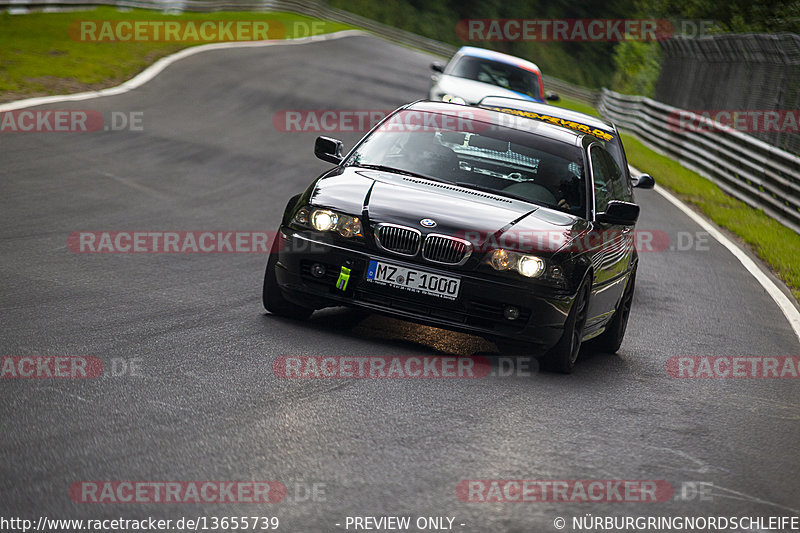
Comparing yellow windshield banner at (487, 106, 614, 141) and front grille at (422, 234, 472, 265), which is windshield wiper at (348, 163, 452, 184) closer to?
front grille at (422, 234, 472, 265)

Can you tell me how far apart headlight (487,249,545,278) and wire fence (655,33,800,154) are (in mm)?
13770

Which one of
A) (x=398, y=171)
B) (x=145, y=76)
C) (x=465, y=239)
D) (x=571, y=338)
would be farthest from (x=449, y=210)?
(x=145, y=76)

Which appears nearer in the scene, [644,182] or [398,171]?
[398,171]

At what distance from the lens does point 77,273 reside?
8.24m

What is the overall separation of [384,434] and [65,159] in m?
9.28

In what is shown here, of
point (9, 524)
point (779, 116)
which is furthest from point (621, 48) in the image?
point (9, 524)

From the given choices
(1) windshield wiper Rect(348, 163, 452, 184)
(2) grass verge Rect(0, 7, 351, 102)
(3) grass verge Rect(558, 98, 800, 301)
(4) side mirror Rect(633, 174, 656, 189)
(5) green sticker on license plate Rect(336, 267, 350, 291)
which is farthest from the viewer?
(2) grass verge Rect(0, 7, 351, 102)

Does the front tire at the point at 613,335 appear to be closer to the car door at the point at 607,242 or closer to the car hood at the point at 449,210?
the car door at the point at 607,242

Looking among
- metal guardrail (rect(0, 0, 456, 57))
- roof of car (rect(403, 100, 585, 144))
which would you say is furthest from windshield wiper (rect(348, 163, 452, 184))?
metal guardrail (rect(0, 0, 456, 57))

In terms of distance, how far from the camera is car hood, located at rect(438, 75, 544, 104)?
20.2m

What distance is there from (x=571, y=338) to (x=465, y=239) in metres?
0.91

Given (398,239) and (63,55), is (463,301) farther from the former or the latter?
(63,55)

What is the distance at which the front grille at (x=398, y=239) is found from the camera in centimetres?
686

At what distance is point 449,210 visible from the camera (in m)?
7.09
